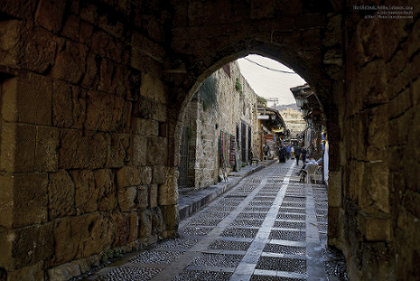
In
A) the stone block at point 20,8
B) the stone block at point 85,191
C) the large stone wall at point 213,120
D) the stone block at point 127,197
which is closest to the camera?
the stone block at point 20,8

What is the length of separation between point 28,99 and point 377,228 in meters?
2.84

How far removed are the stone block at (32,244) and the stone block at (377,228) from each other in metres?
2.61

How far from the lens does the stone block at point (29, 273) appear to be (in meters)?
2.62

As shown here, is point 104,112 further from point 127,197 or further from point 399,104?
point 399,104

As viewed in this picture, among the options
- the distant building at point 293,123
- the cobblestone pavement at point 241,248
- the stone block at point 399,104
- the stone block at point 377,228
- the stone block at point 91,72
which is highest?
the distant building at point 293,123

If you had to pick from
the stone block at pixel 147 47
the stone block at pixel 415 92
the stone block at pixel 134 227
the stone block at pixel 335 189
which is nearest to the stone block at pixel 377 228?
the stone block at pixel 415 92

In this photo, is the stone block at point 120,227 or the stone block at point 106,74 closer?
the stone block at point 106,74

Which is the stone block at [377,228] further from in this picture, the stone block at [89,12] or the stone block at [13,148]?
the stone block at [89,12]

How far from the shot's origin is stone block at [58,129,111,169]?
3174mm

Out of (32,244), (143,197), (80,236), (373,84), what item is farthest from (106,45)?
(373,84)

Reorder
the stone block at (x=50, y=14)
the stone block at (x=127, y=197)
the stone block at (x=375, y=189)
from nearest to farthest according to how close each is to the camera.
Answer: the stone block at (x=375, y=189) < the stone block at (x=50, y=14) < the stone block at (x=127, y=197)

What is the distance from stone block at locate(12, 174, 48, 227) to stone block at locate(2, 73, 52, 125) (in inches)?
19.5

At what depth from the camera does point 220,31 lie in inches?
187

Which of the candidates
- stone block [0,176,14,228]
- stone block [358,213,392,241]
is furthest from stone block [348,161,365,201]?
stone block [0,176,14,228]
